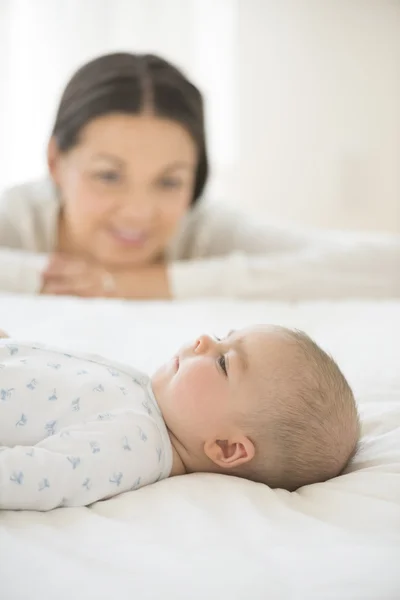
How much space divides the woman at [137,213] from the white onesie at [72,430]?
884mm

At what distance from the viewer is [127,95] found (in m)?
1.79

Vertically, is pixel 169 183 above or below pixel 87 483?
above

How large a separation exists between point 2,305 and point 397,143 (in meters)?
2.46

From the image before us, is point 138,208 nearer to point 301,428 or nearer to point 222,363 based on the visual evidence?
point 222,363

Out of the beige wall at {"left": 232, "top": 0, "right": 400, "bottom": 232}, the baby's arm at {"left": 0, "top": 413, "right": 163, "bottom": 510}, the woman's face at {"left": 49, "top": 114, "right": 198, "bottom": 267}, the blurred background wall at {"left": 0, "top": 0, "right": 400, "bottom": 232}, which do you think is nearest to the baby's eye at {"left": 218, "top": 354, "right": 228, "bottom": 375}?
the baby's arm at {"left": 0, "top": 413, "right": 163, "bottom": 510}

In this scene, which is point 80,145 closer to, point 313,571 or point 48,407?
point 48,407

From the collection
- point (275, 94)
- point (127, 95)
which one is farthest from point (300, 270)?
point (275, 94)

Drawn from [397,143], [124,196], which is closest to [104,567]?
[124,196]

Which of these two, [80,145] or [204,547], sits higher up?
[80,145]

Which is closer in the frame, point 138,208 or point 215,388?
point 215,388

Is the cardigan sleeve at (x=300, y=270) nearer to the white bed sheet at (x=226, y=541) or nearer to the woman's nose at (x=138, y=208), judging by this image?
the woman's nose at (x=138, y=208)

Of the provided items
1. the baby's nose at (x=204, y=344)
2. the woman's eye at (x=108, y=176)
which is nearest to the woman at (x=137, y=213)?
the woman's eye at (x=108, y=176)

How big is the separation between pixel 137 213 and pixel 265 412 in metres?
1.16

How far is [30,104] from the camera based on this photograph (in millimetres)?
2832
